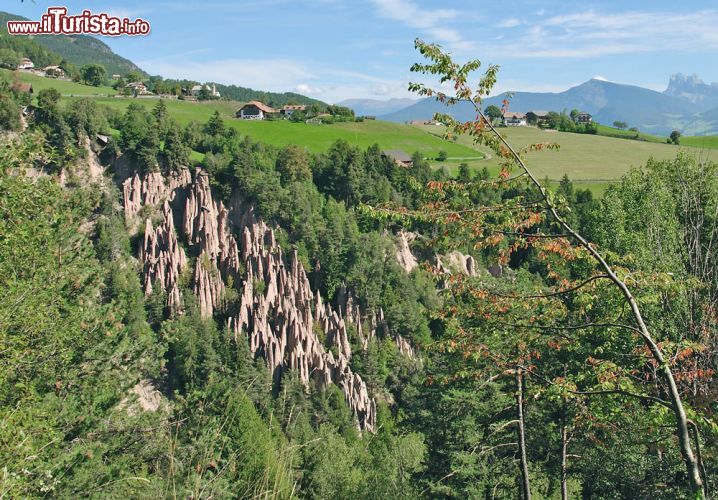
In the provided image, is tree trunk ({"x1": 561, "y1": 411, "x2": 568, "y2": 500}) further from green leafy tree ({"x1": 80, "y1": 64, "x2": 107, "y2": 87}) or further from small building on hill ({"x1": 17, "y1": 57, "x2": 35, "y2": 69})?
green leafy tree ({"x1": 80, "y1": 64, "x2": 107, "y2": 87})

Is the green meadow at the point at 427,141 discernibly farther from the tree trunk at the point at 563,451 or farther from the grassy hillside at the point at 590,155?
the tree trunk at the point at 563,451

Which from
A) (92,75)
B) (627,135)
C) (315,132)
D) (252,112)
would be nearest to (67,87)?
(92,75)

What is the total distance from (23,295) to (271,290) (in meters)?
39.4

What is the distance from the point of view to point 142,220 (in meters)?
52.2

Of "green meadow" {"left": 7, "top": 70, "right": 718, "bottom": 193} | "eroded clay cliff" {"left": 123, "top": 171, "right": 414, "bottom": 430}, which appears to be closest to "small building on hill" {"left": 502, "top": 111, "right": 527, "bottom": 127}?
"green meadow" {"left": 7, "top": 70, "right": 718, "bottom": 193}

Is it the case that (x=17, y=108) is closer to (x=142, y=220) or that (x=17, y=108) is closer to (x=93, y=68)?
(x=142, y=220)

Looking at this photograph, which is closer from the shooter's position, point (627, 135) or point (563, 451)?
point (563, 451)

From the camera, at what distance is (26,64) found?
94062mm

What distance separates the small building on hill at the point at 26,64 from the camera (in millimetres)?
91312

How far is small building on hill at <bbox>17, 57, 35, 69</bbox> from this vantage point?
Answer: 91.3 m

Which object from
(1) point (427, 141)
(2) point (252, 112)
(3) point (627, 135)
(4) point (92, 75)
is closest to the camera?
(1) point (427, 141)

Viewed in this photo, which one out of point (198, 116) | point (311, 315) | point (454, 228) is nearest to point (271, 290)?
point (311, 315)

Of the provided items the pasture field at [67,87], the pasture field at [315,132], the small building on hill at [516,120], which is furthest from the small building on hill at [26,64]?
the small building on hill at [516,120]

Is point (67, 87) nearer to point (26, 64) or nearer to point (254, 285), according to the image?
point (26, 64)
